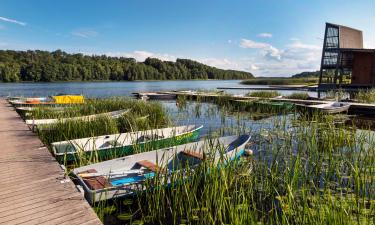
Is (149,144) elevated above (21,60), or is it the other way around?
(21,60)

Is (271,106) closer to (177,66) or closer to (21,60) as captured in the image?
(21,60)

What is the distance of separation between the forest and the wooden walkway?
82433 mm

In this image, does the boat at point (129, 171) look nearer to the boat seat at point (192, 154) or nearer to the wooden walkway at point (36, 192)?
the boat seat at point (192, 154)

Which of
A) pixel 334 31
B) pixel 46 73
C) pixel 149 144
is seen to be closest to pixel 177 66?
pixel 46 73

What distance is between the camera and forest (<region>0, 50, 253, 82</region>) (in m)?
82.0

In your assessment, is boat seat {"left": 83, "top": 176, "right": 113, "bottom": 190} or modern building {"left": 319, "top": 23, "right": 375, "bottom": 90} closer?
boat seat {"left": 83, "top": 176, "right": 113, "bottom": 190}

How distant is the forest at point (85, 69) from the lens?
82.0 m

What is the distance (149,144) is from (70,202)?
367 centimetres

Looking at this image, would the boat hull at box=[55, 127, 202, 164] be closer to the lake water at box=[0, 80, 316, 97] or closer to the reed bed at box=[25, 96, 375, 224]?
the reed bed at box=[25, 96, 375, 224]

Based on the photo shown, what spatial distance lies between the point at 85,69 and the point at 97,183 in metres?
93.9

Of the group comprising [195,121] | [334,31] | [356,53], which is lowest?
[195,121]

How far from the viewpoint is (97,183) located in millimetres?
5266

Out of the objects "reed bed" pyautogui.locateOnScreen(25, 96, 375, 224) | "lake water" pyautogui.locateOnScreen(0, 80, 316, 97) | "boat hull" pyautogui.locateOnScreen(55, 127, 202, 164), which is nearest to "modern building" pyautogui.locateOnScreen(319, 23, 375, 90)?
"lake water" pyautogui.locateOnScreen(0, 80, 316, 97)

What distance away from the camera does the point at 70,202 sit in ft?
14.9
